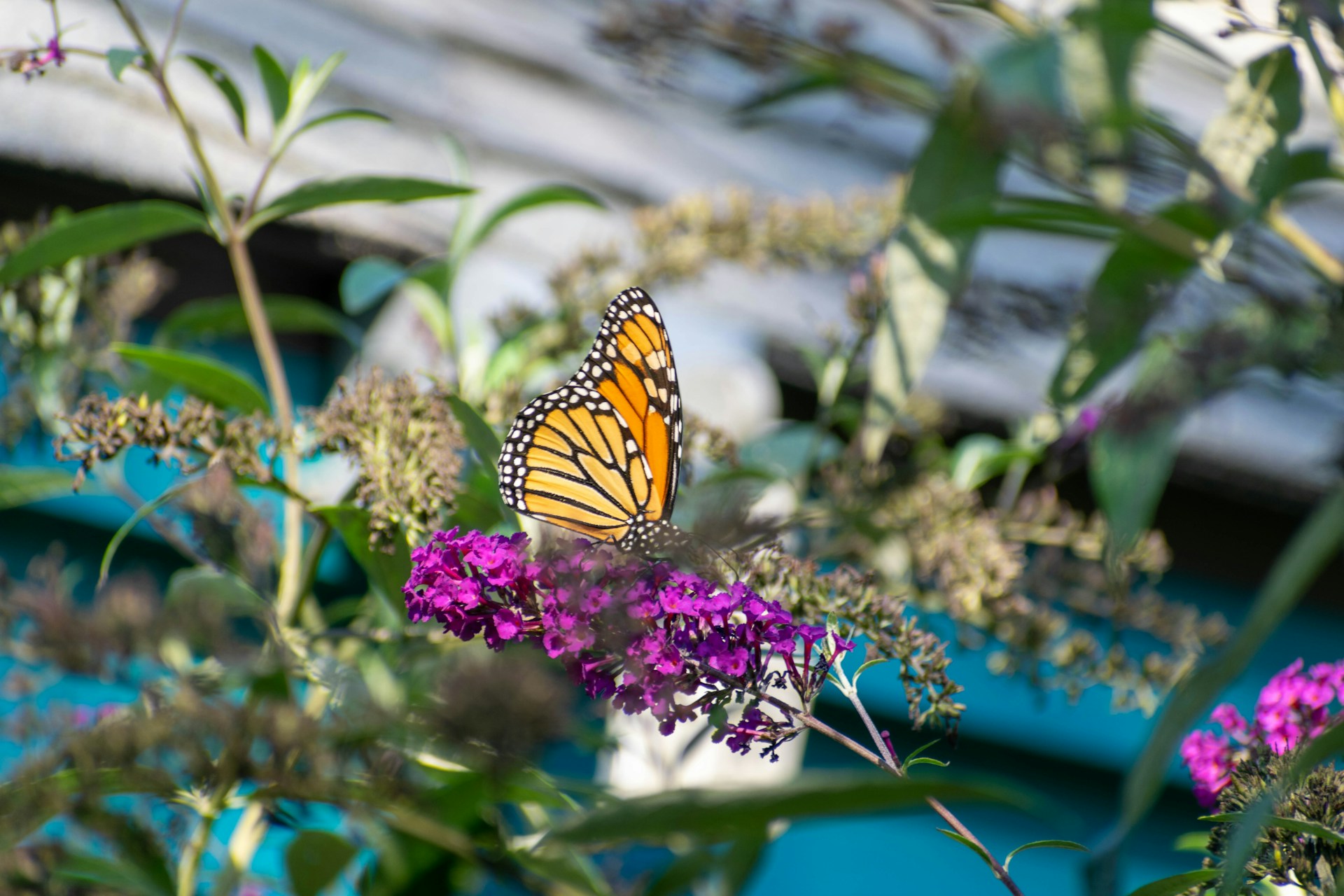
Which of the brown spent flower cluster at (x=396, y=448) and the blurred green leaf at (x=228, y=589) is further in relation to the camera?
the blurred green leaf at (x=228, y=589)

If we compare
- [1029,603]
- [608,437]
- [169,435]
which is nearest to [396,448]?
[169,435]

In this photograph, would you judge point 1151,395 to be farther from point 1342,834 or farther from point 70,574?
point 70,574

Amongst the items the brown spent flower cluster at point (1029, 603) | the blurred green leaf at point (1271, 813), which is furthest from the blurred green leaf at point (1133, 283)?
the brown spent flower cluster at point (1029, 603)

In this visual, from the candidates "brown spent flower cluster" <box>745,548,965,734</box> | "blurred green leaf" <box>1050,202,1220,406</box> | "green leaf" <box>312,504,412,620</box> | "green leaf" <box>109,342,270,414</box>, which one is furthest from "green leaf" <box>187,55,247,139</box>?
"blurred green leaf" <box>1050,202,1220,406</box>

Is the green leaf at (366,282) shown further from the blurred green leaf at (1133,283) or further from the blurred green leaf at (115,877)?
the blurred green leaf at (1133,283)

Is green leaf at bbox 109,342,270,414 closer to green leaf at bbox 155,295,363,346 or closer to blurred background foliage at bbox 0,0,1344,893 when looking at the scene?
blurred background foliage at bbox 0,0,1344,893

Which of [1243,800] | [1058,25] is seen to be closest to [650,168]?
[1058,25]

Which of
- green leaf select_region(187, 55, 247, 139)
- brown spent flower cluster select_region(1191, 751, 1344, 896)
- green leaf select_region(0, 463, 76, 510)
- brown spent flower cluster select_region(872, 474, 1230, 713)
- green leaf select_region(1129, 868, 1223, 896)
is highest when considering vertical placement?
green leaf select_region(187, 55, 247, 139)

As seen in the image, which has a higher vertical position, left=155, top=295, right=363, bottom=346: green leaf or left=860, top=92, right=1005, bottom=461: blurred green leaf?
left=860, top=92, right=1005, bottom=461: blurred green leaf
